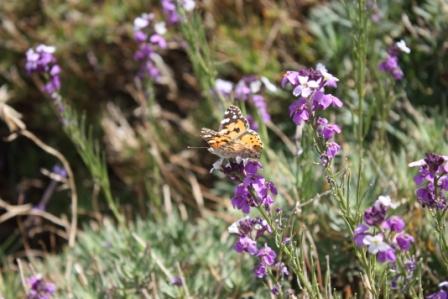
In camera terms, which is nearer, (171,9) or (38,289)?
(38,289)

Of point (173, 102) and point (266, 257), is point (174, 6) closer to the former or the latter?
point (266, 257)

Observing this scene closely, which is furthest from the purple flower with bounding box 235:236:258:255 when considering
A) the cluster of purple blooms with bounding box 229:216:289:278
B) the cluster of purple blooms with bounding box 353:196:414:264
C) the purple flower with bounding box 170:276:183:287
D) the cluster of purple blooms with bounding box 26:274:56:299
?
the cluster of purple blooms with bounding box 26:274:56:299

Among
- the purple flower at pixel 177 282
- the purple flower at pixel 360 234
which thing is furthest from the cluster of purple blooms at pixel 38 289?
the purple flower at pixel 360 234

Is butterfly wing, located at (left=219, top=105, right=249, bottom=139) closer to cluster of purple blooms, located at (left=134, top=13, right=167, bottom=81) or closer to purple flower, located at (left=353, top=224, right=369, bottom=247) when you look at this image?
purple flower, located at (left=353, top=224, right=369, bottom=247)

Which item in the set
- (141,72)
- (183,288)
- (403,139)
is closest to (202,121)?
(141,72)

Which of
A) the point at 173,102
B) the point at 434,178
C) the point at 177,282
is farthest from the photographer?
the point at 173,102

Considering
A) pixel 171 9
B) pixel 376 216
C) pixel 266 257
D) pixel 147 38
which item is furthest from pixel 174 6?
pixel 376 216

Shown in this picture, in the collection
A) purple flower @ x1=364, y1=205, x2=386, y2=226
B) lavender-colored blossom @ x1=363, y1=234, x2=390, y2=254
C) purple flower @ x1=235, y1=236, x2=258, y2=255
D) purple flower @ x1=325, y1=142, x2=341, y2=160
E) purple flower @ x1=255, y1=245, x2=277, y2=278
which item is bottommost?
purple flower @ x1=255, y1=245, x2=277, y2=278
